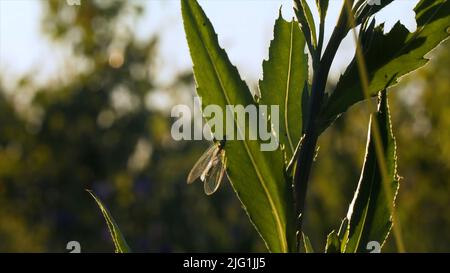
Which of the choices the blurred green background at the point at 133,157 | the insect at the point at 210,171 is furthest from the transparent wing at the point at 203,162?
the blurred green background at the point at 133,157

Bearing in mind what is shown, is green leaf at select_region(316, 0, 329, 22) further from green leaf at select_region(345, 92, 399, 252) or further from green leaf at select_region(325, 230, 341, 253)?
green leaf at select_region(325, 230, 341, 253)

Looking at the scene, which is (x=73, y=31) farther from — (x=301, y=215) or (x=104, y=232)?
(x=301, y=215)

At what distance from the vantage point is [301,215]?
105cm

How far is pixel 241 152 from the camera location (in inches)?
42.4

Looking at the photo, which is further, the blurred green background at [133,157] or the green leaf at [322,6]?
the blurred green background at [133,157]

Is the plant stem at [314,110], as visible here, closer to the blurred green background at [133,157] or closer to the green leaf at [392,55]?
the green leaf at [392,55]

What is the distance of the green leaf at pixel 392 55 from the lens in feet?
3.49

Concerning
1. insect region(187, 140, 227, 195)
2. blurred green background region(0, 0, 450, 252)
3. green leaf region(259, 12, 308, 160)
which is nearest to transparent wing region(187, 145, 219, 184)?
insect region(187, 140, 227, 195)

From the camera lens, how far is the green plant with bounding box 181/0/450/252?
41.7 inches

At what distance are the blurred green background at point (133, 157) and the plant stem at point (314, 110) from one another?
192 inches

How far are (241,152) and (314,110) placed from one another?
99mm

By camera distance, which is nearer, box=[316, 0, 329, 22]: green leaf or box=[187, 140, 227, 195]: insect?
box=[316, 0, 329, 22]: green leaf

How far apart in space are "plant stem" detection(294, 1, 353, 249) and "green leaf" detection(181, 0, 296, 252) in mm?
18
